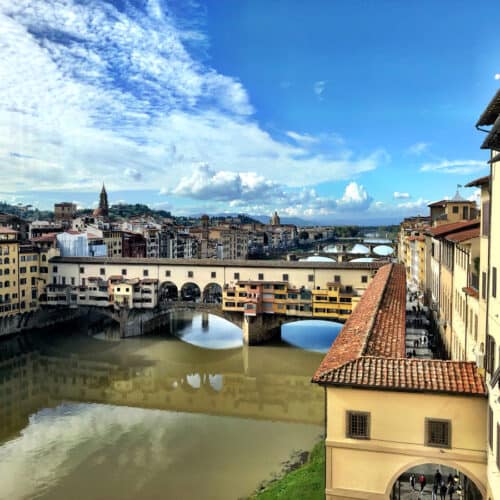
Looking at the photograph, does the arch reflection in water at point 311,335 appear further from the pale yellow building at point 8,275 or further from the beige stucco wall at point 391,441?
the beige stucco wall at point 391,441

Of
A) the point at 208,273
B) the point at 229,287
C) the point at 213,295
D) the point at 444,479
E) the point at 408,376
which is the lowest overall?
the point at 444,479

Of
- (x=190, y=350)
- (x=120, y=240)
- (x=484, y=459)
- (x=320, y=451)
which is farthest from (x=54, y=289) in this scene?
(x=484, y=459)

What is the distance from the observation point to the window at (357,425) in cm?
873

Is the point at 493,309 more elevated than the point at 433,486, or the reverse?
the point at 493,309

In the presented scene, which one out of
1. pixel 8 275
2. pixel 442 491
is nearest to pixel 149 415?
pixel 442 491

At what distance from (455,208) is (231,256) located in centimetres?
5870

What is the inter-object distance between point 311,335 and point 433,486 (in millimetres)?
26285

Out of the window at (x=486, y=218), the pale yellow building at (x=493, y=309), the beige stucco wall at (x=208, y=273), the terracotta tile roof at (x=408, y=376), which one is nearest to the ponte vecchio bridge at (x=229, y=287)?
the beige stucco wall at (x=208, y=273)

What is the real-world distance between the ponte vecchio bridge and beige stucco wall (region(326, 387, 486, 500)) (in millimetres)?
24827

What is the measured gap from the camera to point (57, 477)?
16.1 m

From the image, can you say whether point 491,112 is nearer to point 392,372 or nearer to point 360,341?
point 392,372

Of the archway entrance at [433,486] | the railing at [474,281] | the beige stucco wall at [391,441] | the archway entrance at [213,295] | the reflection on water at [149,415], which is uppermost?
the railing at [474,281]

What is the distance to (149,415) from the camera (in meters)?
22.0

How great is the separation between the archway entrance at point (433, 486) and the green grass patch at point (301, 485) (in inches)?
114
